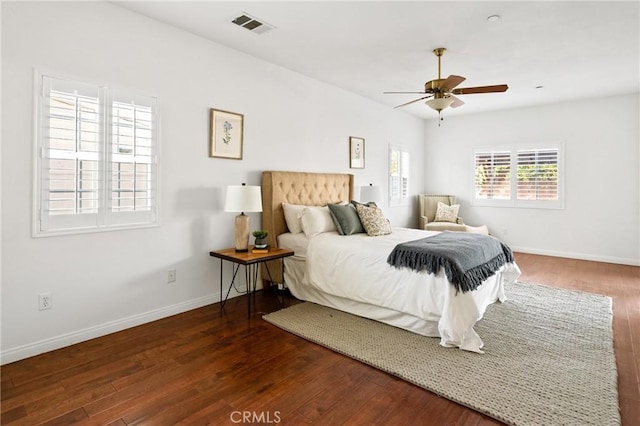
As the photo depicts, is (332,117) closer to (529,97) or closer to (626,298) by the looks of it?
(529,97)

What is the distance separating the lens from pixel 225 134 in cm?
375

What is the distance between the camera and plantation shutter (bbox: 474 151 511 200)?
6.74 meters

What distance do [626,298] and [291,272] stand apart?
3.73m

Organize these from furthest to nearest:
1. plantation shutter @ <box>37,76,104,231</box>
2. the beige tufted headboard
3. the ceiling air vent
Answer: the beige tufted headboard
the ceiling air vent
plantation shutter @ <box>37,76,104,231</box>

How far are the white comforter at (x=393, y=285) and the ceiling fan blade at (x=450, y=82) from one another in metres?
1.54

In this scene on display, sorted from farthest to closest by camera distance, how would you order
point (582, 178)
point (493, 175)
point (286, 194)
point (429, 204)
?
point (429, 204) < point (493, 175) < point (582, 178) < point (286, 194)

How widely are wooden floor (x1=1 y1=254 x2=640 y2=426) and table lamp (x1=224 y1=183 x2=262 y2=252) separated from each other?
2.74ft

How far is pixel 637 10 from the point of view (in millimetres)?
2904

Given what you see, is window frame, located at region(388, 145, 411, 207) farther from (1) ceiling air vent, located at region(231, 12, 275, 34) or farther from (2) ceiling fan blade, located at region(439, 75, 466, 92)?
(1) ceiling air vent, located at region(231, 12, 275, 34)

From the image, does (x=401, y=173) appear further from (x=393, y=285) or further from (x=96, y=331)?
(x=96, y=331)

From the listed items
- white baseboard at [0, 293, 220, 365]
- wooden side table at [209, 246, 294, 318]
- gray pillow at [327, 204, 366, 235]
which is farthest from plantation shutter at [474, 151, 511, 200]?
white baseboard at [0, 293, 220, 365]

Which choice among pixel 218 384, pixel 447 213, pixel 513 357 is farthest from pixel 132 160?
pixel 447 213

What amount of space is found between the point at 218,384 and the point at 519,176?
6.39 m

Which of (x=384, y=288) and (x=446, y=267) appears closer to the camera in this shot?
(x=446, y=267)
